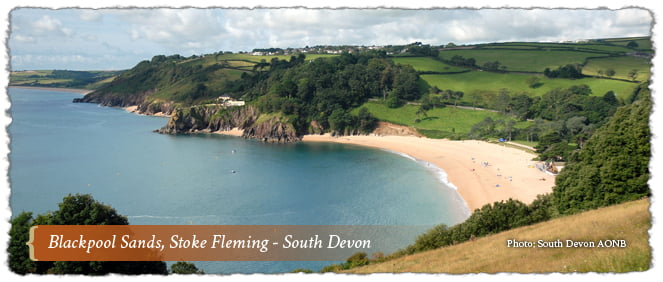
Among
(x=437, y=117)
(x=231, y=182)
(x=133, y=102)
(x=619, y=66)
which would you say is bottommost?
(x=231, y=182)

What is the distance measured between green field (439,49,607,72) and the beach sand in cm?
4478

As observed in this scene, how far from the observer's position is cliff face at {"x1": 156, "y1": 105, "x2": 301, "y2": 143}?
8325 centimetres

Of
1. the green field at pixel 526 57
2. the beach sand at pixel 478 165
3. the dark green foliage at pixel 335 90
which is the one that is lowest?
the beach sand at pixel 478 165

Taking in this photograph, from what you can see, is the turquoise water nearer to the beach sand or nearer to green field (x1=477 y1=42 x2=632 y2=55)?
the beach sand

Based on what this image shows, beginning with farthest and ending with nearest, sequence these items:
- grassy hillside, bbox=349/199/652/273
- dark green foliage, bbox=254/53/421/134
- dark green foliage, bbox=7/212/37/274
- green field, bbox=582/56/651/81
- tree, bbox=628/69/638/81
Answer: green field, bbox=582/56/651/81
dark green foliage, bbox=254/53/421/134
tree, bbox=628/69/638/81
dark green foliage, bbox=7/212/37/274
grassy hillside, bbox=349/199/652/273

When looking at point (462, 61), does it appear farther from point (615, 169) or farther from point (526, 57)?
point (615, 169)

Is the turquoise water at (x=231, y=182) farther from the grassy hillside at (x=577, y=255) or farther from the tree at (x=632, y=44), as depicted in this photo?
the tree at (x=632, y=44)

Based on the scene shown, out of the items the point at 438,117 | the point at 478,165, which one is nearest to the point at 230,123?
the point at 438,117

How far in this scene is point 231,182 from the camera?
158ft

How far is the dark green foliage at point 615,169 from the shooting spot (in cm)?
2034

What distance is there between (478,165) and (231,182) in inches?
1336
